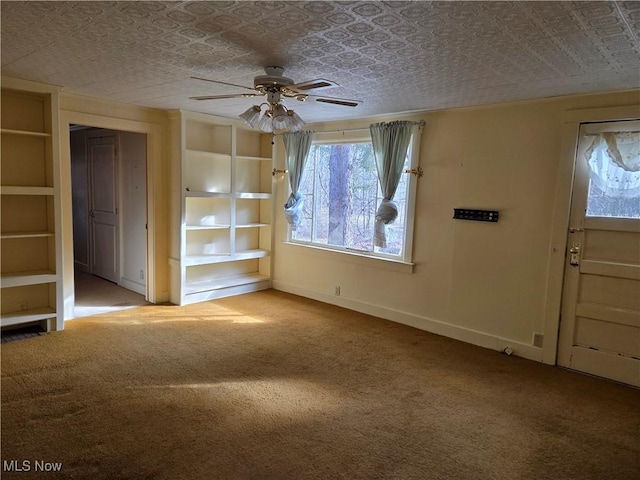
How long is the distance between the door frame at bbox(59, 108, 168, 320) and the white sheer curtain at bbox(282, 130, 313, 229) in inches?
62.9

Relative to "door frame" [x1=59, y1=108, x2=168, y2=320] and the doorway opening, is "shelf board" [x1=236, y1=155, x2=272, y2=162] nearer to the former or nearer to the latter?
"door frame" [x1=59, y1=108, x2=168, y2=320]

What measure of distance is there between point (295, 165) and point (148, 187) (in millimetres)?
1858

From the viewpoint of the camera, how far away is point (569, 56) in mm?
2434

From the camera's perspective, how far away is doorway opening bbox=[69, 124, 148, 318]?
17.1 feet

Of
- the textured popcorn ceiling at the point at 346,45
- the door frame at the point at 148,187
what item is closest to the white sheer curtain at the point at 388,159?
the textured popcorn ceiling at the point at 346,45

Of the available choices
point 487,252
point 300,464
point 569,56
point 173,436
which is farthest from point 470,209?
point 173,436

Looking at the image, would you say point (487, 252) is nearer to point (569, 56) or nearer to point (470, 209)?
point (470, 209)

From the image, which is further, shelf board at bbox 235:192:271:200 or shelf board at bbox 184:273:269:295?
shelf board at bbox 235:192:271:200

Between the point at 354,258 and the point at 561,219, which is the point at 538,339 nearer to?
the point at 561,219

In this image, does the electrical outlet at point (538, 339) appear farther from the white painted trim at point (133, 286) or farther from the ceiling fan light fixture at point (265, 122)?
the white painted trim at point (133, 286)

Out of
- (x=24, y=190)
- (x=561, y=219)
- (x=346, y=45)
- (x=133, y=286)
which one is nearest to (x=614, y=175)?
(x=561, y=219)

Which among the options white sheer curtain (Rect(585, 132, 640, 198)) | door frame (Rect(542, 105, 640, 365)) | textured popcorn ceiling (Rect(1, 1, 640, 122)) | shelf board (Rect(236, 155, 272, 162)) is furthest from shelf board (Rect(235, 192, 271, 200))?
white sheer curtain (Rect(585, 132, 640, 198))

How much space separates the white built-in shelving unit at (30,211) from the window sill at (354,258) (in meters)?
2.82

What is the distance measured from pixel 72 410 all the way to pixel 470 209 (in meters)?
3.65
